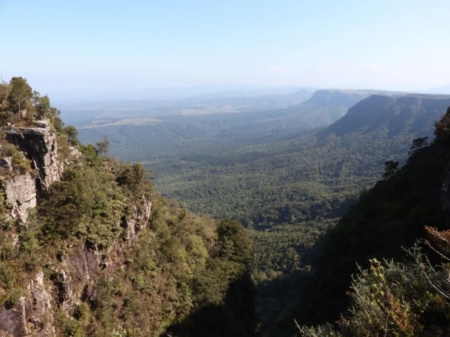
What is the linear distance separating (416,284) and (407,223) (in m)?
12.1

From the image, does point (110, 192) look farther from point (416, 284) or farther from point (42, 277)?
point (416, 284)

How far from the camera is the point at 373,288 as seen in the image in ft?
29.3

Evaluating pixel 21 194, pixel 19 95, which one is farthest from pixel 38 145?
pixel 19 95

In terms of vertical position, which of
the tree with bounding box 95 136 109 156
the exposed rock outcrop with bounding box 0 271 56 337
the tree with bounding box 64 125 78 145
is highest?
the tree with bounding box 64 125 78 145

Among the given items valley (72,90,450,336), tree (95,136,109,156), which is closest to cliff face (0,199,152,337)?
tree (95,136,109,156)

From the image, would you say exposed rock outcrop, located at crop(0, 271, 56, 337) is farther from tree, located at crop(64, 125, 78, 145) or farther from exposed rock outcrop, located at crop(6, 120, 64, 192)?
tree, located at crop(64, 125, 78, 145)

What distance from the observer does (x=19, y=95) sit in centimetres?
1562

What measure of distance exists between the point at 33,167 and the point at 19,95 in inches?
159

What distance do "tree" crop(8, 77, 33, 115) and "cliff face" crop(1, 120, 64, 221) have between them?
1.50 meters

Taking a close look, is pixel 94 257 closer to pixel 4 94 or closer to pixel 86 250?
pixel 86 250

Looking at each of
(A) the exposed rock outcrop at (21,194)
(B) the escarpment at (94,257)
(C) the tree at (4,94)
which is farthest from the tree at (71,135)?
(A) the exposed rock outcrop at (21,194)

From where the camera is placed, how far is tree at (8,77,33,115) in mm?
15634

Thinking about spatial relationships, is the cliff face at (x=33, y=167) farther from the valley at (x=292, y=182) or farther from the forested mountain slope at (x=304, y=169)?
the forested mountain slope at (x=304, y=169)

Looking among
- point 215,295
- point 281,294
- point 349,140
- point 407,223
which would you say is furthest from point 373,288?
point 349,140
